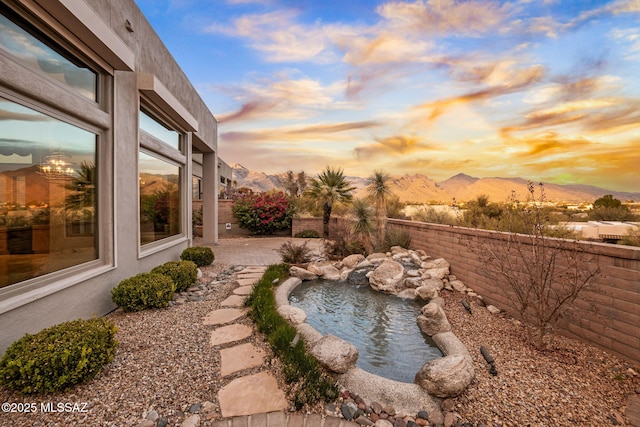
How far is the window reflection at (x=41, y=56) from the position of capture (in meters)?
2.31

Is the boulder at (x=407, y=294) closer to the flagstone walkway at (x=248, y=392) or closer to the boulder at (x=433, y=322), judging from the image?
the boulder at (x=433, y=322)

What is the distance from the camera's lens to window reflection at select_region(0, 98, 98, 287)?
7.79 ft

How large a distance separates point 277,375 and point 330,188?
9332 millimetres

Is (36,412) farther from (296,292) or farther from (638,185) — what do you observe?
(638,185)

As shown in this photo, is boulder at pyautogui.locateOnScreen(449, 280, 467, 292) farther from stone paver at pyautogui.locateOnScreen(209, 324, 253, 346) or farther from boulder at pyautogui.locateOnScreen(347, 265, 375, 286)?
stone paver at pyautogui.locateOnScreen(209, 324, 253, 346)

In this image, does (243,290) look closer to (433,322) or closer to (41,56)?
(433,322)

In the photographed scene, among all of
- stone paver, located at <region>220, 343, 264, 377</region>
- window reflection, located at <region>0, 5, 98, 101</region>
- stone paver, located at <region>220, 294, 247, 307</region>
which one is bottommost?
stone paver, located at <region>220, 294, 247, 307</region>

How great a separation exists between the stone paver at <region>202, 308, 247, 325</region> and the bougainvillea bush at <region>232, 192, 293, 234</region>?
325 inches

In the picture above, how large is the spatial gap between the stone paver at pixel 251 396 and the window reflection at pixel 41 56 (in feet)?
10.8

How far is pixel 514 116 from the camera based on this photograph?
7.99m

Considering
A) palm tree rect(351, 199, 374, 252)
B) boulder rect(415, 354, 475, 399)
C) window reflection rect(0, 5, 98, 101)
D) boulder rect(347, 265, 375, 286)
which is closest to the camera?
boulder rect(415, 354, 475, 399)

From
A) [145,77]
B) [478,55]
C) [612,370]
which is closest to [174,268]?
[145,77]

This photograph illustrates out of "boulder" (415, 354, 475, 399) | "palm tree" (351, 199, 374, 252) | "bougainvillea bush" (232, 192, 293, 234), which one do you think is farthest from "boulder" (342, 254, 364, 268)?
"bougainvillea bush" (232, 192, 293, 234)

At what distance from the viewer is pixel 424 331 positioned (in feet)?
11.8
